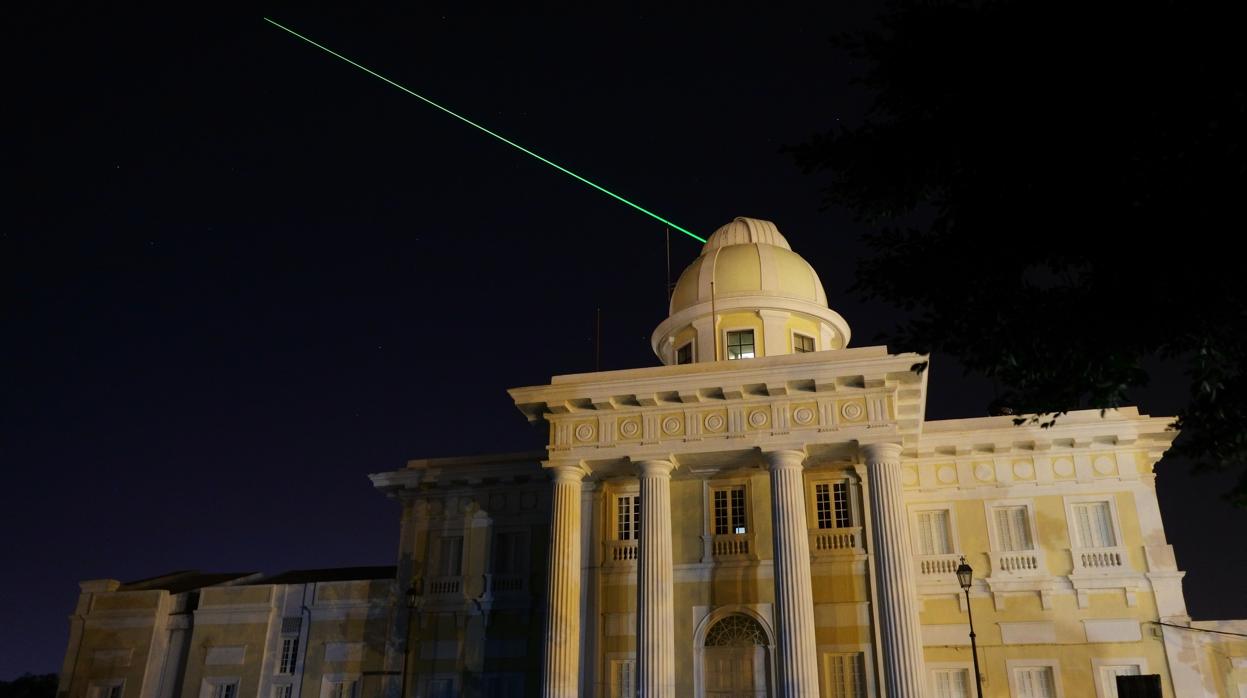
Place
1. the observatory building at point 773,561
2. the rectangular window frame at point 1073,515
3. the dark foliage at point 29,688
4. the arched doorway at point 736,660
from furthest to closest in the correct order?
1. the dark foliage at point 29,688
2. the rectangular window frame at point 1073,515
3. the arched doorway at point 736,660
4. the observatory building at point 773,561

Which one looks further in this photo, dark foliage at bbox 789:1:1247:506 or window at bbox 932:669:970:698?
window at bbox 932:669:970:698

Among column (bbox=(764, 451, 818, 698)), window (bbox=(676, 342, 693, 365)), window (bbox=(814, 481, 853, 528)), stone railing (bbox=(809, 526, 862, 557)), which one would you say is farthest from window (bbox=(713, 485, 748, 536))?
window (bbox=(676, 342, 693, 365))

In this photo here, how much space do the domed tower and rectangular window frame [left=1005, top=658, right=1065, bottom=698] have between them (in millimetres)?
→ 12044

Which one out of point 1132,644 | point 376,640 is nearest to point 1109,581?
point 1132,644

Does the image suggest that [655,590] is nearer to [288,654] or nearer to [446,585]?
[446,585]

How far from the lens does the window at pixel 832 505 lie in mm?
28797

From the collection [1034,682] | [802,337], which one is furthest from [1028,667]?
[802,337]

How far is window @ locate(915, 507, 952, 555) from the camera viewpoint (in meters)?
28.8

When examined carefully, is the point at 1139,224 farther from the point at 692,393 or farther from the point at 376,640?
the point at 376,640

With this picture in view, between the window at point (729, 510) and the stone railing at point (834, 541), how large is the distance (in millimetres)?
2100

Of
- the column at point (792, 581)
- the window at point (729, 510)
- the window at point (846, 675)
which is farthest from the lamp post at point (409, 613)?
the window at point (846, 675)

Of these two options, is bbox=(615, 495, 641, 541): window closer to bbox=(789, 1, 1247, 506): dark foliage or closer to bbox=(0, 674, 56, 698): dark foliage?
bbox=(789, 1, 1247, 506): dark foliage

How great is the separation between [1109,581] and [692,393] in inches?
522

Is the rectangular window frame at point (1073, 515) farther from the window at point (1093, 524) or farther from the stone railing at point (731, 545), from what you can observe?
the stone railing at point (731, 545)
